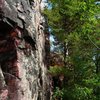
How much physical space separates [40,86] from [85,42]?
5.41 meters

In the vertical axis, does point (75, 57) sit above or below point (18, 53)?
above

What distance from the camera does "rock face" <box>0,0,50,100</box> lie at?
15000 mm

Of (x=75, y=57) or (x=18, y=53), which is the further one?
(x=75, y=57)

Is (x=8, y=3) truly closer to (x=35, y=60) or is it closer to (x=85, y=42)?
(x=35, y=60)

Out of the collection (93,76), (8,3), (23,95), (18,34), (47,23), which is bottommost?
(23,95)

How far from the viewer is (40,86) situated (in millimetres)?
19531

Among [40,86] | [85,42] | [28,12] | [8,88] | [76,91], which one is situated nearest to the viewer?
[8,88]

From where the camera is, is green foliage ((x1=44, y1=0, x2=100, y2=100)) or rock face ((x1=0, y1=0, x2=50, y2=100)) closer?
rock face ((x1=0, y1=0, x2=50, y2=100))

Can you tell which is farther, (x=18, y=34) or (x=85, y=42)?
(x=85, y=42)

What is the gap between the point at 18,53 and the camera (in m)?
15.7

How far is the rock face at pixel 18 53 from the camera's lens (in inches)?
591

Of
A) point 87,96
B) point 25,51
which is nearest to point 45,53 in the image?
point 87,96

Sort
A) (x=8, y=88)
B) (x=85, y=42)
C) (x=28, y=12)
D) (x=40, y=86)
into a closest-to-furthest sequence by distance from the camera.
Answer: (x=8, y=88) → (x=28, y=12) → (x=40, y=86) → (x=85, y=42)

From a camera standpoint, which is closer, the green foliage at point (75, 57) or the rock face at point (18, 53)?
the rock face at point (18, 53)
